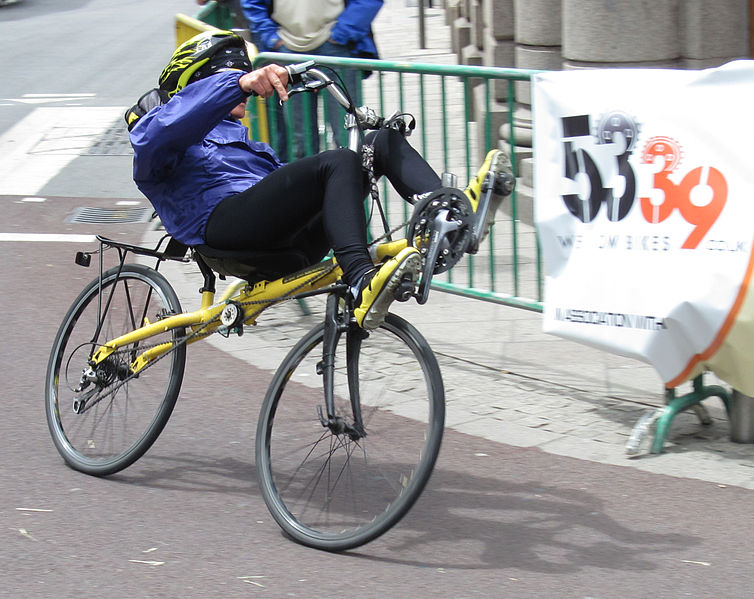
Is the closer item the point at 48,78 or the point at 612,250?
the point at 612,250

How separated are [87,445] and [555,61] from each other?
5.69 m

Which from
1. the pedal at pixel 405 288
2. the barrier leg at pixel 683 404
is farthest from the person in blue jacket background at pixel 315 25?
the pedal at pixel 405 288

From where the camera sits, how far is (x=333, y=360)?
4.08 metres

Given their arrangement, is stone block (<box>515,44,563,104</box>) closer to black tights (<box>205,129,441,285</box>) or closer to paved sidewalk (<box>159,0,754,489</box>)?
paved sidewalk (<box>159,0,754,489</box>)

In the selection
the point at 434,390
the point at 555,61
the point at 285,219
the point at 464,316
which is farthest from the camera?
the point at 555,61

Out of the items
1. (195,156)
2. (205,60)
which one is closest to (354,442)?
(195,156)

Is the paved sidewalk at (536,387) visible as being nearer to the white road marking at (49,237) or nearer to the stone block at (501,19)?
the white road marking at (49,237)

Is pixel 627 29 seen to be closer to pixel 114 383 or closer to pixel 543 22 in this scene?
pixel 543 22

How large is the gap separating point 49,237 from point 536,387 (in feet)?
14.3

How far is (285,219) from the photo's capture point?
4262 mm

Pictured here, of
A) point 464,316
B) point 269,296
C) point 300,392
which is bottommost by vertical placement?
point 464,316

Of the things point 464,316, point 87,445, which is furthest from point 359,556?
point 464,316

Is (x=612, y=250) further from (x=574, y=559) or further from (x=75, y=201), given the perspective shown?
(x=75, y=201)

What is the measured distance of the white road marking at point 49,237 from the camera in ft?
28.1
